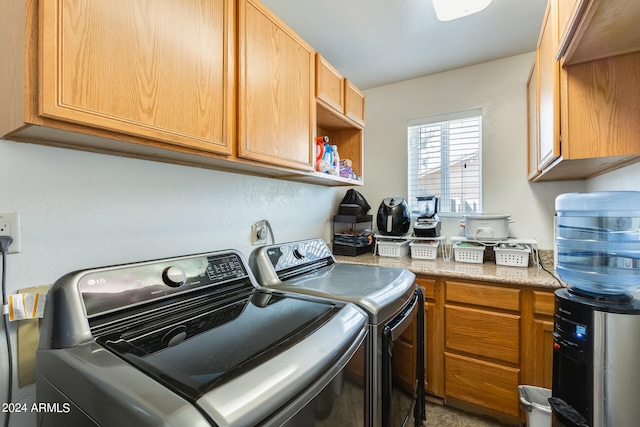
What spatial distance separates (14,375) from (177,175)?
2.75ft

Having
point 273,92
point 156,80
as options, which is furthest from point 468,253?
point 156,80

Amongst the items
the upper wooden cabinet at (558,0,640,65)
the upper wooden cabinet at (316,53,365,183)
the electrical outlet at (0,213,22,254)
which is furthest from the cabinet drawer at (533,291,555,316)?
the electrical outlet at (0,213,22,254)

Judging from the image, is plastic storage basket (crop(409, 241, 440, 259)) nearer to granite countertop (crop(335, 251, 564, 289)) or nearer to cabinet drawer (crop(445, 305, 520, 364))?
granite countertop (crop(335, 251, 564, 289))

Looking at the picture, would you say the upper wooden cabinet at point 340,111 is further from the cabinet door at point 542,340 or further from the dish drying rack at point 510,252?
the cabinet door at point 542,340

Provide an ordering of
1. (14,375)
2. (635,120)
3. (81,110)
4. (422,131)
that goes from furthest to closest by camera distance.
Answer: (422,131) → (635,120) → (14,375) → (81,110)

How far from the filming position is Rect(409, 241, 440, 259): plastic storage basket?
7.39ft

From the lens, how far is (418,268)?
1.96 meters

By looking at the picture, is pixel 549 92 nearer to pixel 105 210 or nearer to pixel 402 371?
pixel 402 371

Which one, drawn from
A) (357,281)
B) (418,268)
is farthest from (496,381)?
(357,281)

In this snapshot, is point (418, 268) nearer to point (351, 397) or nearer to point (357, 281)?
point (357, 281)

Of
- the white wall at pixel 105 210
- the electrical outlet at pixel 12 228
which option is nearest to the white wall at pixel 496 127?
the white wall at pixel 105 210

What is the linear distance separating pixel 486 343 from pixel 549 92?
1.44 meters

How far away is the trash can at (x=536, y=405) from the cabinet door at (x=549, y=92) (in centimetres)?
119

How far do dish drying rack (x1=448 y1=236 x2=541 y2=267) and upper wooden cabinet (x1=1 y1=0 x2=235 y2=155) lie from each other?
1889mm
